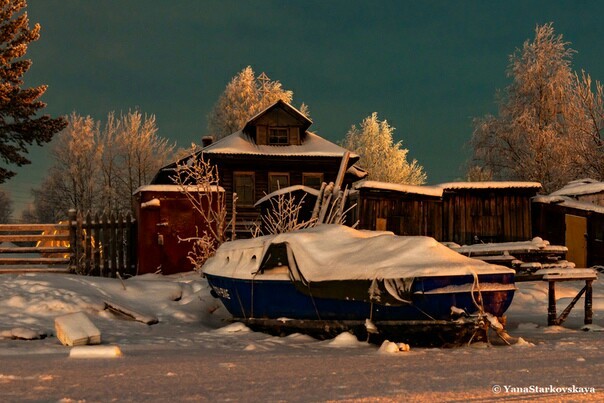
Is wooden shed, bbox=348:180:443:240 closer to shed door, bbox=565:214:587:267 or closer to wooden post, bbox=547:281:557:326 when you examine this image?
shed door, bbox=565:214:587:267

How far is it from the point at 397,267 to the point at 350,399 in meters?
Answer: 3.50

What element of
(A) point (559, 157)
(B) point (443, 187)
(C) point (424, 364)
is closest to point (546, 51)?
(A) point (559, 157)

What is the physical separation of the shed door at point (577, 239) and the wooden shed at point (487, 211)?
5.95 feet

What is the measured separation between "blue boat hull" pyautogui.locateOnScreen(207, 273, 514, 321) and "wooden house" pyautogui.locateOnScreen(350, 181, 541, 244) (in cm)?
1034

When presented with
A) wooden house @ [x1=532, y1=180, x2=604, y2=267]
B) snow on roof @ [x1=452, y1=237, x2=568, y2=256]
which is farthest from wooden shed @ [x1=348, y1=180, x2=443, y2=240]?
snow on roof @ [x1=452, y1=237, x2=568, y2=256]

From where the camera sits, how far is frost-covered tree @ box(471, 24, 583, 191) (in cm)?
3142

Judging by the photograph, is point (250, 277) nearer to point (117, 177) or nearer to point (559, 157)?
point (559, 157)

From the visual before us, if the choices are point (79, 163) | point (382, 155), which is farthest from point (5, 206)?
point (382, 155)

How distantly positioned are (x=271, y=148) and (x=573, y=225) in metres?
14.0

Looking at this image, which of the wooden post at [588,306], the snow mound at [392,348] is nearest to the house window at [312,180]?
the wooden post at [588,306]

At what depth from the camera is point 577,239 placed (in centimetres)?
2272

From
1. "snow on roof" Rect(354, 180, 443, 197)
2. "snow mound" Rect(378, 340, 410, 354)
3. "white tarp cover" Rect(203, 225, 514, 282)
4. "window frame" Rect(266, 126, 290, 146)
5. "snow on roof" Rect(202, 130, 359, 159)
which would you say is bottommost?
"snow mound" Rect(378, 340, 410, 354)

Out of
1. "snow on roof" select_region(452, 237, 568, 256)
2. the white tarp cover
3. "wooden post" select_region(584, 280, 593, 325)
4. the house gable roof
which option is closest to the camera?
the white tarp cover

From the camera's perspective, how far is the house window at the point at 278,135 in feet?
104
